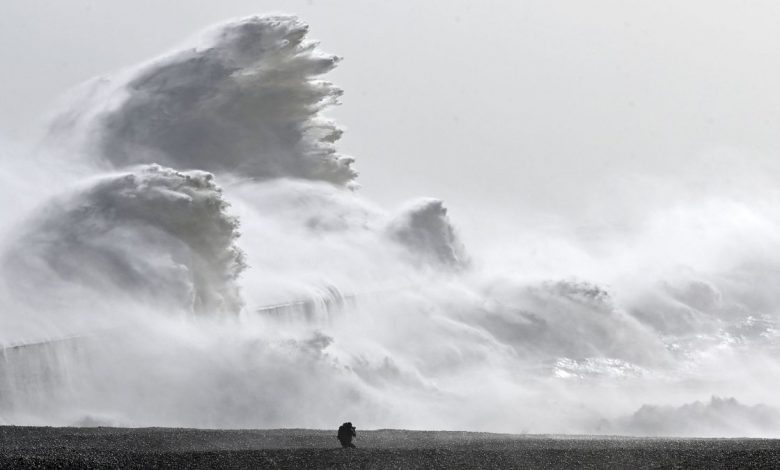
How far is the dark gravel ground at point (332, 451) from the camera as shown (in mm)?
9883

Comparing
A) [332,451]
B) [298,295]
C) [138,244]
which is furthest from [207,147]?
[332,451]

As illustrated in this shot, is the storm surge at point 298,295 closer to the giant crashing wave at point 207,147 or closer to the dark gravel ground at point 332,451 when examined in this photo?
the giant crashing wave at point 207,147

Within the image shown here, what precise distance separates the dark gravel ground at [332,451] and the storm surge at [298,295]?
11.6ft

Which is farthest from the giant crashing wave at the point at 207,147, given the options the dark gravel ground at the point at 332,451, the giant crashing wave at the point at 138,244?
the dark gravel ground at the point at 332,451

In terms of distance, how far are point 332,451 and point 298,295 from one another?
1464cm

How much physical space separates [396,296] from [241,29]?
27.1 feet

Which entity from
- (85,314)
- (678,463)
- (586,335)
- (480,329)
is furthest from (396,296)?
(678,463)

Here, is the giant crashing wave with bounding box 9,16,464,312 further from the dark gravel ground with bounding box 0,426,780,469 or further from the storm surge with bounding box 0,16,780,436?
the dark gravel ground with bounding box 0,426,780,469

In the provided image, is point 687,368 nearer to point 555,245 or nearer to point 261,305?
→ point 261,305

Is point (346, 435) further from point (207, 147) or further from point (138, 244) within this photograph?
point (207, 147)

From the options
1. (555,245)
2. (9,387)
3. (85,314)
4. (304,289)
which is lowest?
(9,387)

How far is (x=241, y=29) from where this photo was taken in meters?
30.1

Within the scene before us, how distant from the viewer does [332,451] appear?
11.0 meters

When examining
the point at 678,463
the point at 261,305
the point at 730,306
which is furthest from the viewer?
the point at 730,306
